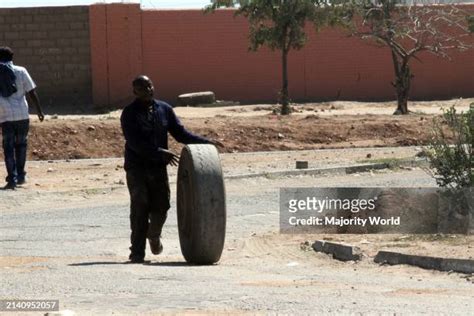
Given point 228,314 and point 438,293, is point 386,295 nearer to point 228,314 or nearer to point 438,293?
point 438,293

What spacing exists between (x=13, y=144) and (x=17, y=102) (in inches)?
22.9

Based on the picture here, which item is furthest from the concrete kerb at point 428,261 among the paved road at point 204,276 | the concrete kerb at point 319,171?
the concrete kerb at point 319,171

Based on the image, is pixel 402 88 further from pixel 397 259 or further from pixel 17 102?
pixel 397 259

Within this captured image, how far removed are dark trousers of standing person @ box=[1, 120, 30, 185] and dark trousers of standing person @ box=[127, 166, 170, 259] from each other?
5893mm

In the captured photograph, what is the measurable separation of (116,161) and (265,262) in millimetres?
10476

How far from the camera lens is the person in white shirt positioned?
1633cm

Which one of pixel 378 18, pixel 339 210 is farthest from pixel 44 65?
pixel 339 210

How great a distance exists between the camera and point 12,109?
53.6 ft

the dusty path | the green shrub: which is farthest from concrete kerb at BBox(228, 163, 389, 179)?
the green shrub

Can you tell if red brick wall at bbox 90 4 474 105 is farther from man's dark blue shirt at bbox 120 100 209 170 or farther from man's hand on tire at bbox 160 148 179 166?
man's hand on tire at bbox 160 148 179 166

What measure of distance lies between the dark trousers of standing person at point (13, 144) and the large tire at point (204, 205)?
6.42 m

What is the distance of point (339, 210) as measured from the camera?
13352mm

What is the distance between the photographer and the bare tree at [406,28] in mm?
29812

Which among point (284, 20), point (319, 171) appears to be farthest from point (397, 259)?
point (284, 20)
